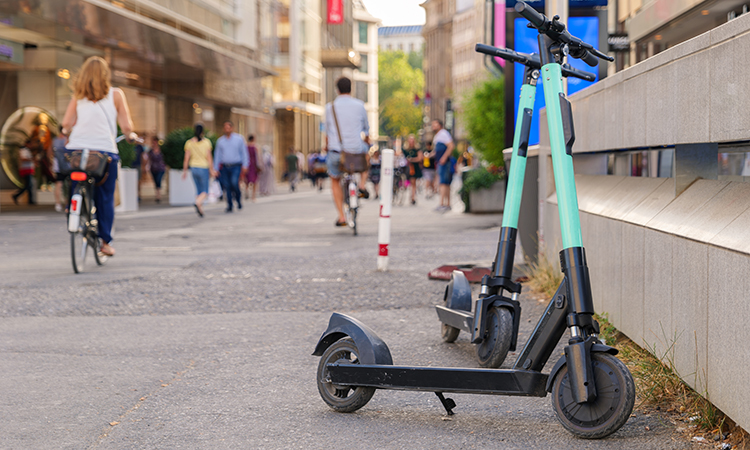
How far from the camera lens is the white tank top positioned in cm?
827

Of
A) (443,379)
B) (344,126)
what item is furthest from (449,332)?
(344,126)

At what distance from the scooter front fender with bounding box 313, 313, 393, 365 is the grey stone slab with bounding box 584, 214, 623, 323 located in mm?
1407

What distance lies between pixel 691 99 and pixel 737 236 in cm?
73

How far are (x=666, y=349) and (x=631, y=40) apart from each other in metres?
9.03

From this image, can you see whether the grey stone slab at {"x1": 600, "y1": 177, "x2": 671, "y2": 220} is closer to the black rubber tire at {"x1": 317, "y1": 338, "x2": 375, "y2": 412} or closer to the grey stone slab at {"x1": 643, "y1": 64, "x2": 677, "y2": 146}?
the grey stone slab at {"x1": 643, "y1": 64, "x2": 677, "y2": 146}

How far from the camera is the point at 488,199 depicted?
54.9ft

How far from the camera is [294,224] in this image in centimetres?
1471

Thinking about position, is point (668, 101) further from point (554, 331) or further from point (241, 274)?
point (241, 274)

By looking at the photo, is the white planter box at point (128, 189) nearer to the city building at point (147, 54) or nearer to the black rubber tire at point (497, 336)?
the city building at point (147, 54)

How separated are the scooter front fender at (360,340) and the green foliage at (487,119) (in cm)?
1372

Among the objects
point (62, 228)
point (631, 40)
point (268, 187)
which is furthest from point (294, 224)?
point (268, 187)

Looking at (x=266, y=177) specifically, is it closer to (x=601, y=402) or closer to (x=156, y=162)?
(x=156, y=162)

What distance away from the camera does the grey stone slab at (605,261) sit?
4.22 m

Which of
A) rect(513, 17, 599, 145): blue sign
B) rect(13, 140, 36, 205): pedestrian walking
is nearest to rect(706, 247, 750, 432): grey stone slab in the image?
rect(513, 17, 599, 145): blue sign
